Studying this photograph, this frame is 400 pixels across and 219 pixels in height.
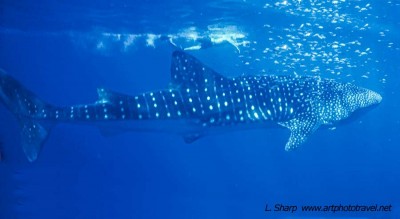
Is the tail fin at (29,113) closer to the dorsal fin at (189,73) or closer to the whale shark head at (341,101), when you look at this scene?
the dorsal fin at (189,73)

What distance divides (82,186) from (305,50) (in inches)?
908

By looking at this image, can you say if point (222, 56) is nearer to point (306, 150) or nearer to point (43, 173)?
point (43, 173)

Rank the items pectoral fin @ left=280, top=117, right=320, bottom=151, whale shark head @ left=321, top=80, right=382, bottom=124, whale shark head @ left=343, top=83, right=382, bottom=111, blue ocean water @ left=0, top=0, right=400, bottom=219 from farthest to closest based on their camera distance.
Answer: blue ocean water @ left=0, top=0, right=400, bottom=219, whale shark head @ left=343, top=83, right=382, bottom=111, whale shark head @ left=321, top=80, right=382, bottom=124, pectoral fin @ left=280, top=117, right=320, bottom=151

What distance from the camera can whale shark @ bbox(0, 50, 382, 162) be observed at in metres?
7.47

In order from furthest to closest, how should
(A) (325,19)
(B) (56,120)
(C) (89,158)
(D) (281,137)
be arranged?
1. (D) (281,137)
2. (C) (89,158)
3. (A) (325,19)
4. (B) (56,120)

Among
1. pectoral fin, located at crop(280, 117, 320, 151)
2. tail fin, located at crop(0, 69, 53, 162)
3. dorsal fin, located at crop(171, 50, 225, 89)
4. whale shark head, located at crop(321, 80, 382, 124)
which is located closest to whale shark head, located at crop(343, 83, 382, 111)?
whale shark head, located at crop(321, 80, 382, 124)

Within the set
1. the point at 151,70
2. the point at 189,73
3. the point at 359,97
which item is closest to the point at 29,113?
the point at 189,73

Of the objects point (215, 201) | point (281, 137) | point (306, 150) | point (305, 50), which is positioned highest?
point (305, 50)

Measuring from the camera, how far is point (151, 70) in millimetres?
53812

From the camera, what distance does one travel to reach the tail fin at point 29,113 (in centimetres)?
748

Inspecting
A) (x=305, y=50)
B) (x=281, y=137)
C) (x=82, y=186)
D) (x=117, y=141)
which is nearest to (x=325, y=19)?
(x=305, y=50)

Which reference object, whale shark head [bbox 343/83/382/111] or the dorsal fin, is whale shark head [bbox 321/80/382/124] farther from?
the dorsal fin

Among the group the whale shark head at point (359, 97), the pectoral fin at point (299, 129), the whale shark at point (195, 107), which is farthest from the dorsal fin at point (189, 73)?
the whale shark head at point (359, 97)

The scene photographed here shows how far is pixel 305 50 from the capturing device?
36.3 m
